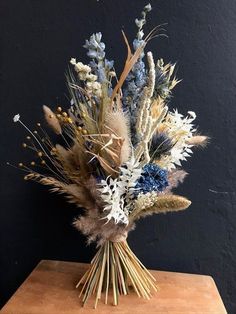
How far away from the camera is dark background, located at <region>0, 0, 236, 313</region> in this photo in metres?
1.32

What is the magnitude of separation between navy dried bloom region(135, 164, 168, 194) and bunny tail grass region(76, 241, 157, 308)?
0.79 feet

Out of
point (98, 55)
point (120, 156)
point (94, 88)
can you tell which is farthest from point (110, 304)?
point (98, 55)

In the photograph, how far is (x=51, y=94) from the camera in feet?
4.58

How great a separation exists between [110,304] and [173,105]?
744mm

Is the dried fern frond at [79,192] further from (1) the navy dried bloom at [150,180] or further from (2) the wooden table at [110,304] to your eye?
(2) the wooden table at [110,304]

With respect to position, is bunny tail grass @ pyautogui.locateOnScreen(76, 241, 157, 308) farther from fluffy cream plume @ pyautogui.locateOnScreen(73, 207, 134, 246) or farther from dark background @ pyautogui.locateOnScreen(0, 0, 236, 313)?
dark background @ pyautogui.locateOnScreen(0, 0, 236, 313)

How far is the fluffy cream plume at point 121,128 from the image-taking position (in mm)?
919

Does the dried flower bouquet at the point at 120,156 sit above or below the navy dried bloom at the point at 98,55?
below

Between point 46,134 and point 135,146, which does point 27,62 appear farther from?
point 135,146

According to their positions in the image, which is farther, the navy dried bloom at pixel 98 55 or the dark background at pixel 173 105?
the dark background at pixel 173 105

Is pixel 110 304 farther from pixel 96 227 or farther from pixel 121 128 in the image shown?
pixel 121 128

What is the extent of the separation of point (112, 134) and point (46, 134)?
0.53 m

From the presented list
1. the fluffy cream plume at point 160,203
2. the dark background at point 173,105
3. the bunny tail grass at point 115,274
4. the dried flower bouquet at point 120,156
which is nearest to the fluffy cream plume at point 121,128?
the dried flower bouquet at point 120,156

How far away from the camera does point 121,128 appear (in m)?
0.92
